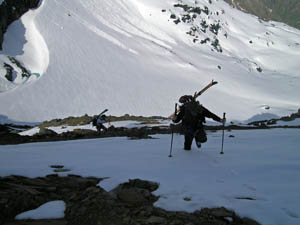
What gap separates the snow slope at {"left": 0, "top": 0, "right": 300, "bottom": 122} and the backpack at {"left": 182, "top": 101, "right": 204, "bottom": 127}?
84.5 feet

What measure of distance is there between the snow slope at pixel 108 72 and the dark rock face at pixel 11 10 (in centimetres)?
113

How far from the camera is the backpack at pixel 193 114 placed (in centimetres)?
698

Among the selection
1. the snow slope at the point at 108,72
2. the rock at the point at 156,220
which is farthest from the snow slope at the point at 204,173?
the snow slope at the point at 108,72

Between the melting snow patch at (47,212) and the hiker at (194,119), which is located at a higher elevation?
the hiker at (194,119)

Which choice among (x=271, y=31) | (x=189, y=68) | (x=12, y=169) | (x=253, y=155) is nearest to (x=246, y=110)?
(x=189, y=68)

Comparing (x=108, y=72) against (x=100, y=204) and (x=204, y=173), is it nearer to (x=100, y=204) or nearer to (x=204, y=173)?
(x=204, y=173)

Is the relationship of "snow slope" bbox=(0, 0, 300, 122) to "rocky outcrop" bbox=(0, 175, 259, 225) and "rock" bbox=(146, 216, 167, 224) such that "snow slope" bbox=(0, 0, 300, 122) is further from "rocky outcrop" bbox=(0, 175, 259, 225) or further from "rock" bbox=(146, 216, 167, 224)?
"rock" bbox=(146, 216, 167, 224)

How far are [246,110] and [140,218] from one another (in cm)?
4359

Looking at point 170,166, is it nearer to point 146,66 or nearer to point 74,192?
point 74,192

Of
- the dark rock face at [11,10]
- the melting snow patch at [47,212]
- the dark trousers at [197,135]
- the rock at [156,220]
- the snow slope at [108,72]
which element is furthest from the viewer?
the dark rock face at [11,10]

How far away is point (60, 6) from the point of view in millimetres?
59656

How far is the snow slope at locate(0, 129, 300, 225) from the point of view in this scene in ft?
11.2

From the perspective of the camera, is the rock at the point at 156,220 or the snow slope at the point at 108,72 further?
the snow slope at the point at 108,72

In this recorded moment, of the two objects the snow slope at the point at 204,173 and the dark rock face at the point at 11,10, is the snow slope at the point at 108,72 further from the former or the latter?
the snow slope at the point at 204,173
